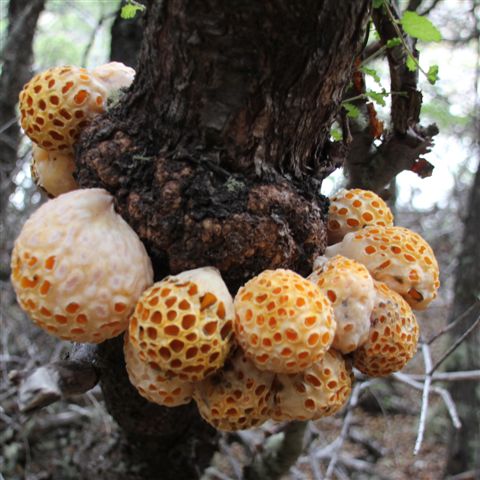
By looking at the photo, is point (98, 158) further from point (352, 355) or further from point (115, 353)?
point (352, 355)

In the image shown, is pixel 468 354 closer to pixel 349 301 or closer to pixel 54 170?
pixel 349 301

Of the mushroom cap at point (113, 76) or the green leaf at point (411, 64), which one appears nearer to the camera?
the mushroom cap at point (113, 76)

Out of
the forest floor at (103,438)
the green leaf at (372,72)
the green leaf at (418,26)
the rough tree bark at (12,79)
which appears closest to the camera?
the green leaf at (418,26)

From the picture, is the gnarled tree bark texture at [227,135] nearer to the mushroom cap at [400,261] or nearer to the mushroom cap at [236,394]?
the mushroom cap at [400,261]

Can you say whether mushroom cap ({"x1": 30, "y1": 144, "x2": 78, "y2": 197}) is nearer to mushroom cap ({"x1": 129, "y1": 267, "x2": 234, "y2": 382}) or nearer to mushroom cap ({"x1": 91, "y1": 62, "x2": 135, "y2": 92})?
mushroom cap ({"x1": 91, "y1": 62, "x2": 135, "y2": 92})

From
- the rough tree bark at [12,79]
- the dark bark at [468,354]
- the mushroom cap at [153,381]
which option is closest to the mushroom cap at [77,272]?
the mushroom cap at [153,381]

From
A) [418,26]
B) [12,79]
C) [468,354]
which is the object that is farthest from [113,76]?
[468,354]

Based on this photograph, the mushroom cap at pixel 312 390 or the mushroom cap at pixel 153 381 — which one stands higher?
the mushroom cap at pixel 312 390
